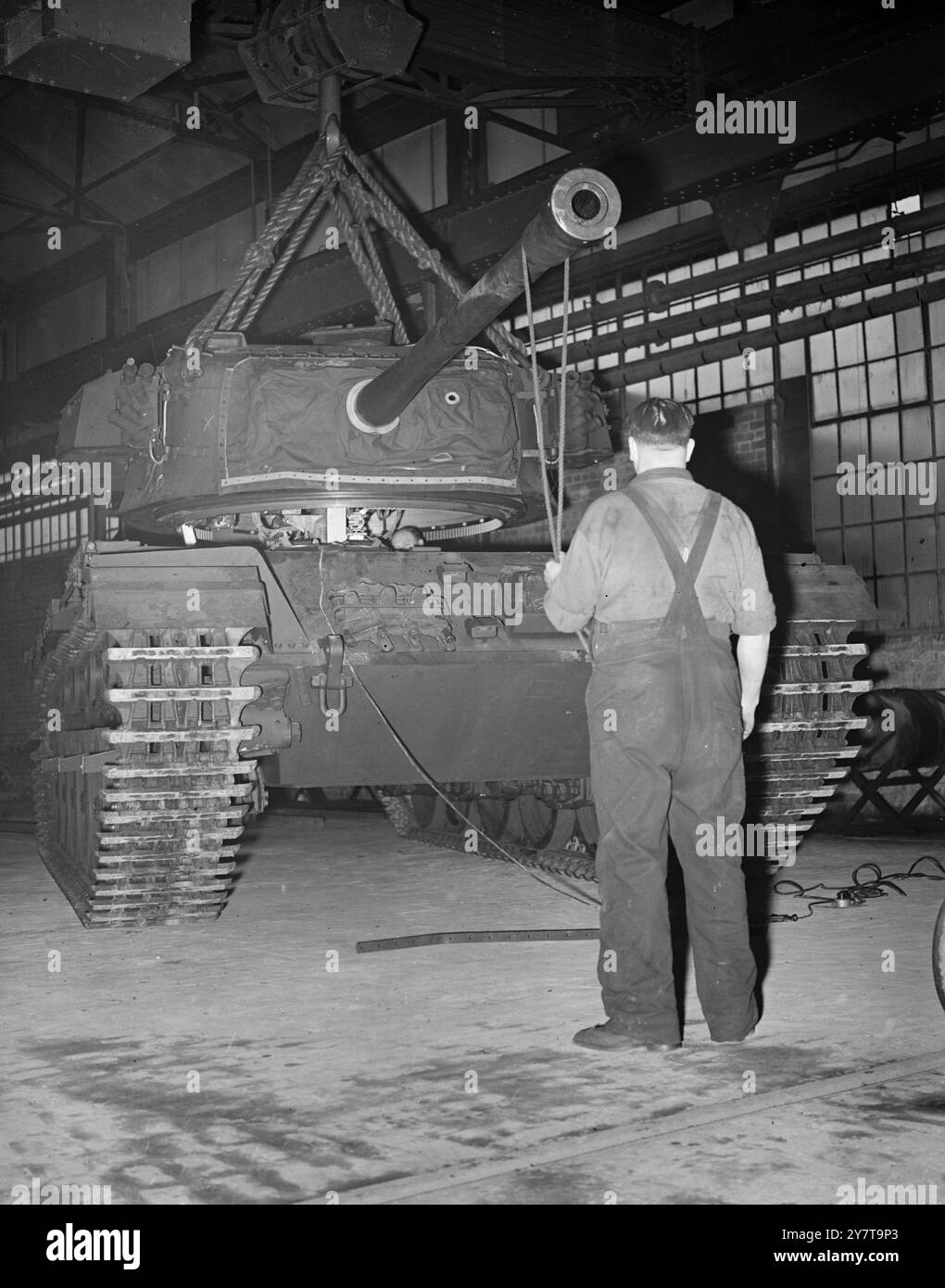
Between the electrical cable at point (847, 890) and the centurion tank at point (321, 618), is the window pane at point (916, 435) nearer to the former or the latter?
the centurion tank at point (321, 618)

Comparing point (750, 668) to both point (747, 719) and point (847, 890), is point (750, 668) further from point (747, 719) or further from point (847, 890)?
point (847, 890)

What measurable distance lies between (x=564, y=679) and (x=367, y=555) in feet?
3.72

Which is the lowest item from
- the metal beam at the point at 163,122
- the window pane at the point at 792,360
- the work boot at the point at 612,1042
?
the work boot at the point at 612,1042

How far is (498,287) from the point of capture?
5730 mm

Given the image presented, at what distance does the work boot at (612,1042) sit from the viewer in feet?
13.8

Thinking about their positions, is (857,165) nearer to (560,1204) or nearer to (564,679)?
(564,679)

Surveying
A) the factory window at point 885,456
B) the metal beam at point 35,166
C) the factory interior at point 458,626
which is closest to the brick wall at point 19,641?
the metal beam at point 35,166

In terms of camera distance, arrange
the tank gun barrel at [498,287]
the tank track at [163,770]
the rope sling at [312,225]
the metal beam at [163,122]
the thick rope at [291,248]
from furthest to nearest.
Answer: the metal beam at [163,122] → the thick rope at [291,248] → the rope sling at [312,225] → the tank track at [163,770] → the tank gun barrel at [498,287]

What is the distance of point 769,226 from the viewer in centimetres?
1313

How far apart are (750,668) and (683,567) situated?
454 mm

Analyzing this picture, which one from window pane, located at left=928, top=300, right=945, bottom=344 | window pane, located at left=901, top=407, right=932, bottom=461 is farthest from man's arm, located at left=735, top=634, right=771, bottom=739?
window pane, located at left=928, top=300, right=945, bottom=344

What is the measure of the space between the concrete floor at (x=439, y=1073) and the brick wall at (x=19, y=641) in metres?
14.4

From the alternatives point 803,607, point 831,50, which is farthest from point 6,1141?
point 831,50

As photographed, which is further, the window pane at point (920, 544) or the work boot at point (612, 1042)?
the window pane at point (920, 544)
